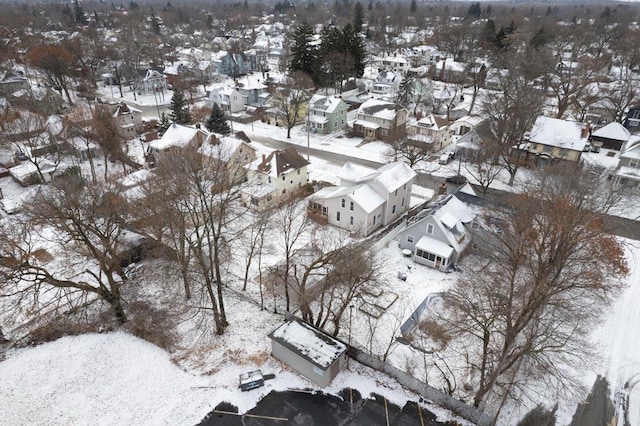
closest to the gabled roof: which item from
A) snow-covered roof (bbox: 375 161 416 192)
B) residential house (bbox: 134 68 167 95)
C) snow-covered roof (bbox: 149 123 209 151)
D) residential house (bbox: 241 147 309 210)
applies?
residential house (bbox: 241 147 309 210)

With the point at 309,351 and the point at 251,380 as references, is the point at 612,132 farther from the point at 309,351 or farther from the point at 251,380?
the point at 251,380

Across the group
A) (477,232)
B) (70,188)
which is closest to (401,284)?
(477,232)

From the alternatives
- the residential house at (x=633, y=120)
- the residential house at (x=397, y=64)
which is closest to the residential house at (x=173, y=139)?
the residential house at (x=633, y=120)

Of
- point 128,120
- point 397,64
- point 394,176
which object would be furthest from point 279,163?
point 397,64

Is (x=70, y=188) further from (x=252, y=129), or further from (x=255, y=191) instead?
(x=252, y=129)

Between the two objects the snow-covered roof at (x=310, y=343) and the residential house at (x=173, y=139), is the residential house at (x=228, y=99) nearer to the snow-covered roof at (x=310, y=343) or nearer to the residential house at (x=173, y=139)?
the residential house at (x=173, y=139)
